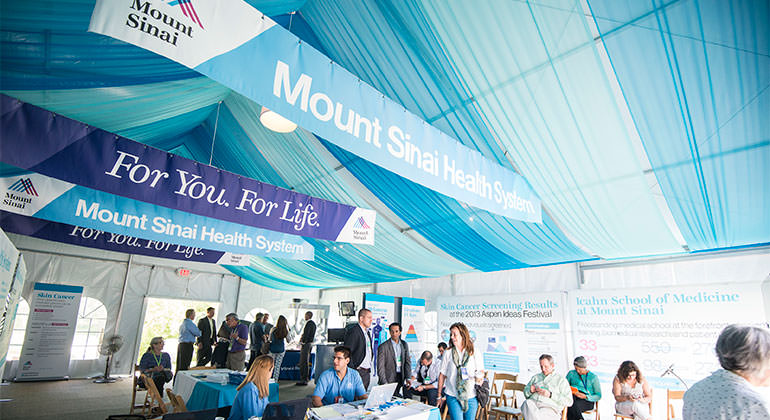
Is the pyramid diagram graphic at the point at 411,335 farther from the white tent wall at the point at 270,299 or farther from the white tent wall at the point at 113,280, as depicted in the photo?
the white tent wall at the point at 113,280

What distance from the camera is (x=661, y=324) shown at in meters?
5.43

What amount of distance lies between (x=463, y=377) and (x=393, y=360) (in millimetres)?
1265

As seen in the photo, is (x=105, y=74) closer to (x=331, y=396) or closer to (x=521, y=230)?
(x=331, y=396)

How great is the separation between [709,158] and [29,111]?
17.7ft

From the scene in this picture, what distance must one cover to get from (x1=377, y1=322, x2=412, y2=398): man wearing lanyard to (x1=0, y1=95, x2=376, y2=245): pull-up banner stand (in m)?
1.45

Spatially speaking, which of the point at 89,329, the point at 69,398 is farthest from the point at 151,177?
the point at 89,329

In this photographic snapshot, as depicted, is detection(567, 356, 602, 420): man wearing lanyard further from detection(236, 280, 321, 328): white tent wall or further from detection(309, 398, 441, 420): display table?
detection(236, 280, 321, 328): white tent wall

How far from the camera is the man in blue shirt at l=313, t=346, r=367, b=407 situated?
11.1 feet

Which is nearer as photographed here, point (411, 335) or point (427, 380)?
point (427, 380)

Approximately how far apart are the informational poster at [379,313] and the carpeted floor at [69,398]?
6.39ft

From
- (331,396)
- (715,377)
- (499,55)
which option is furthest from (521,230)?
(715,377)

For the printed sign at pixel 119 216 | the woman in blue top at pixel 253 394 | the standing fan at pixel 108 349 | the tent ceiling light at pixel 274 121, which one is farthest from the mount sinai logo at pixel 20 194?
the standing fan at pixel 108 349

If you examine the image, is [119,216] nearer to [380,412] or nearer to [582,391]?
[380,412]

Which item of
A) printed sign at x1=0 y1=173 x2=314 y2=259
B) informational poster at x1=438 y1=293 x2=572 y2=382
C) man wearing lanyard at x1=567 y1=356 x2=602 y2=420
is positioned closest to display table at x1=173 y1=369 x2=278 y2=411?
printed sign at x1=0 y1=173 x2=314 y2=259
